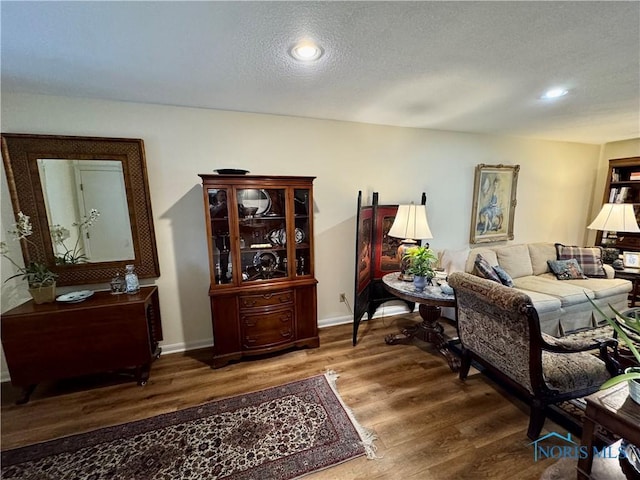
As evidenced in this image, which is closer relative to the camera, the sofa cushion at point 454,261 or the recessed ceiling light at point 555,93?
the recessed ceiling light at point 555,93

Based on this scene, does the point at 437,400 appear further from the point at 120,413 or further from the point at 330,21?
the point at 330,21

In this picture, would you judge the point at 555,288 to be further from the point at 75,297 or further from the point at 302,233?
the point at 75,297

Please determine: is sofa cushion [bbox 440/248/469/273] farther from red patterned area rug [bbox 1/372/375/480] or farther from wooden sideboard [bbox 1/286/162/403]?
wooden sideboard [bbox 1/286/162/403]

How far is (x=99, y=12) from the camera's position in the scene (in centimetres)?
125

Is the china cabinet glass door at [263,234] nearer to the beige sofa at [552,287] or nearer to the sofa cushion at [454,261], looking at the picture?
the sofa cushion at [454,261]

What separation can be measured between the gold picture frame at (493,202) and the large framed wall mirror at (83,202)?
421cm

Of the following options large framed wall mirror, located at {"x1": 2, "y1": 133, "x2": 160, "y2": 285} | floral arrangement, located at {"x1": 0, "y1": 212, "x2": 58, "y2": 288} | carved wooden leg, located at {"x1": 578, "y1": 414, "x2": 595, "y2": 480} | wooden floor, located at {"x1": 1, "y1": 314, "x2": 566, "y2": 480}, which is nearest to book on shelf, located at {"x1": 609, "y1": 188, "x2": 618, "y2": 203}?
wooden floor, located at {"x1": 1, "y1": 314, "x2": 566, "y2": 480}

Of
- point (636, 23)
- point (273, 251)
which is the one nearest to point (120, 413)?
point (273, 251)

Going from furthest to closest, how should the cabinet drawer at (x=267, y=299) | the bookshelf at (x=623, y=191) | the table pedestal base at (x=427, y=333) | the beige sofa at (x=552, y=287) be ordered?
the bookshelf at (x=623, y=191)
the beige sofa at (x=552, y=287)
the table pedestal base at (x=427, y=333)
the cabinet drawer at (x=267, y=299)

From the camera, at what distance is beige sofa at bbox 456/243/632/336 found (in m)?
2.89

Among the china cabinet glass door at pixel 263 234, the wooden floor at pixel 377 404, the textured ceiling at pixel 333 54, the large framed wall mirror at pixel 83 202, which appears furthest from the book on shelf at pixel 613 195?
the large framed wall mirror at pixel 83 202

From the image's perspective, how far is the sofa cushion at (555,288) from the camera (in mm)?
2932

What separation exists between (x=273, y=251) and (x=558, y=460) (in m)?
2.54

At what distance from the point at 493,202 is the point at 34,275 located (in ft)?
17.7
